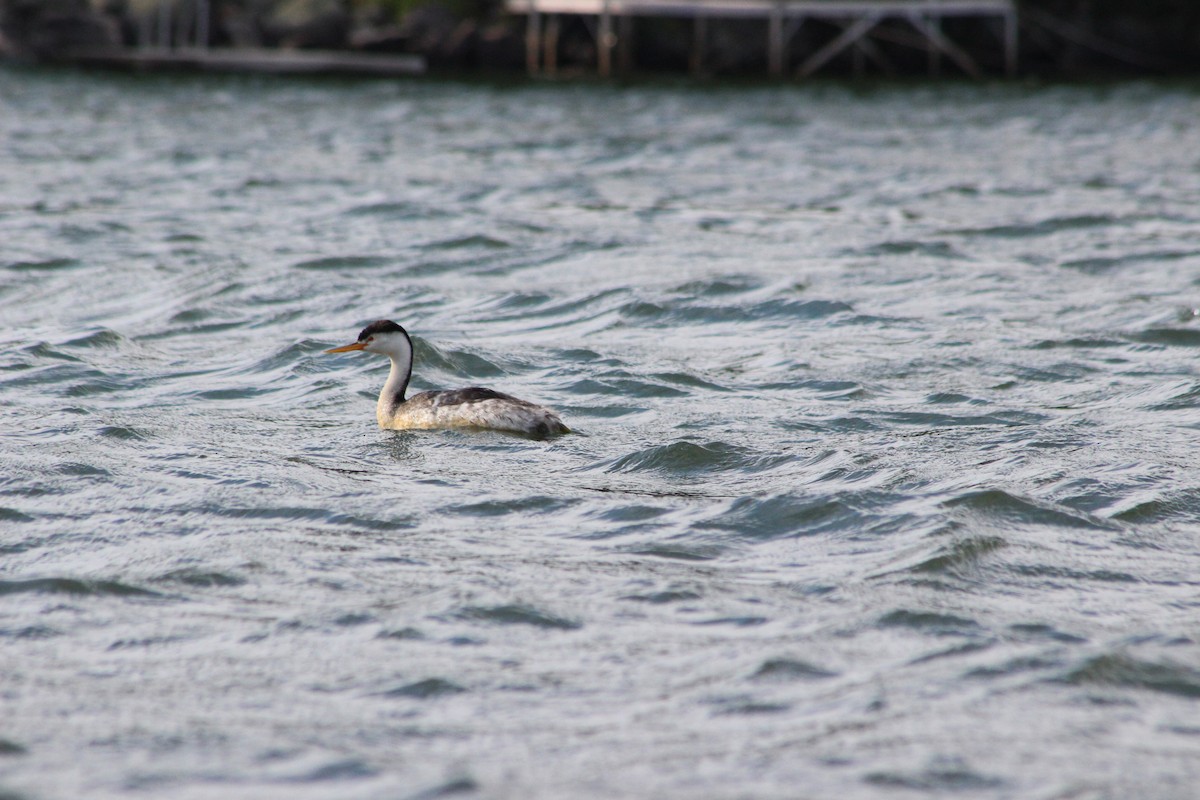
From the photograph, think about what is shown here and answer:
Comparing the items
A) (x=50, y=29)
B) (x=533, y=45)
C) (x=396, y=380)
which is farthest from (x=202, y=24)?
(x=396, y=380)

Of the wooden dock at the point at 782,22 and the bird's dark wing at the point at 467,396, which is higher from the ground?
the wooden dock at the point at 782,22

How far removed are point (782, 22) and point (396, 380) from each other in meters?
37.0

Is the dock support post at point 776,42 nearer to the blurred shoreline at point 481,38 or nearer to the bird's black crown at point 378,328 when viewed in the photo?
the blurred shoreline at point 481,38

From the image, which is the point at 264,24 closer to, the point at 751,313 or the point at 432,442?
the point at 751,313

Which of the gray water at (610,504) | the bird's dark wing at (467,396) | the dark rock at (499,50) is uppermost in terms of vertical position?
the dark rock at (499,50)

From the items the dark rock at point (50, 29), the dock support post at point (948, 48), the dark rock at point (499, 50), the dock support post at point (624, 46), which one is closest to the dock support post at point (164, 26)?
the dark rock at point (50, 29)

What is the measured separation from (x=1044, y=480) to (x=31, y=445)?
591cm

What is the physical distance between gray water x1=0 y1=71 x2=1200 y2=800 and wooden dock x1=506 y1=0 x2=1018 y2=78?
68.4 feet

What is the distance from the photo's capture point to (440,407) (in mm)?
9961

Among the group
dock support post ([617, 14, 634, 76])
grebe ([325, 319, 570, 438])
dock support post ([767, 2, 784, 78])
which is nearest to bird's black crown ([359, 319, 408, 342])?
grebe ([325, 319, 570, 438])

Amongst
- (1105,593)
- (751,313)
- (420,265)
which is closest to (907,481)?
(1105,593)

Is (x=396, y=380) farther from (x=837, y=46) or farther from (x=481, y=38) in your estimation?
(x=837, y=46)

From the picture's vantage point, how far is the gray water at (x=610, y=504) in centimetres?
566

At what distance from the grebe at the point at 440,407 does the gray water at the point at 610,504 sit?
16cm
